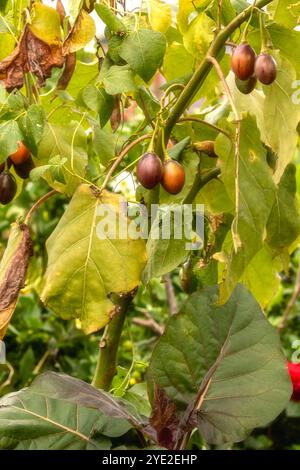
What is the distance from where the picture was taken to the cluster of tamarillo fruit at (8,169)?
121 centimetres

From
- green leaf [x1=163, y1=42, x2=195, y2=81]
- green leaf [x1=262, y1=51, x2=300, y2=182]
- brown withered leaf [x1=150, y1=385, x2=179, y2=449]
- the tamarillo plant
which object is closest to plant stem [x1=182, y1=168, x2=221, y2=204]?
the tamarillo plant

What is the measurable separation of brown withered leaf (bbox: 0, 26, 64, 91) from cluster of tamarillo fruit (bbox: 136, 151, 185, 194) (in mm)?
211

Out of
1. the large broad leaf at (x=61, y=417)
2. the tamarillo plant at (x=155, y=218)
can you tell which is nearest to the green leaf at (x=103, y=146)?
the tamarillo plant at (x=155, y=218)

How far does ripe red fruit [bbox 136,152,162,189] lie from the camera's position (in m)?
1.10

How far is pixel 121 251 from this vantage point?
1117mm

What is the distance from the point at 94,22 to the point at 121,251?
32 centimetres

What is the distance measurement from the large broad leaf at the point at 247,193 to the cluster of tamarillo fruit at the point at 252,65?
0.05 metres

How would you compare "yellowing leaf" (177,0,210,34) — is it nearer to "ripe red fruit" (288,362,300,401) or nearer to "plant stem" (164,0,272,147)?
"plant stem" (164,0,272,147)

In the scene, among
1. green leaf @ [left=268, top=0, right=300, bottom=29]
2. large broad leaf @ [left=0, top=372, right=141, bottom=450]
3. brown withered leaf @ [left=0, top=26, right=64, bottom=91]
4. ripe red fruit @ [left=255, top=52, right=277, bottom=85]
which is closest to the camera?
large broad leaf @ [left=0, top=372, right=141, bottom=450]

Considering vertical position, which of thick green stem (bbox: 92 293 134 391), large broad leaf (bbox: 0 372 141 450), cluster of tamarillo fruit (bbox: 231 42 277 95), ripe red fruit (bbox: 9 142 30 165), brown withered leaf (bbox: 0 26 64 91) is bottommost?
thick green stem (bbox: 92 293 134 391)

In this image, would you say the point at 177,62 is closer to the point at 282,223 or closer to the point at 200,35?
the point at 200,35

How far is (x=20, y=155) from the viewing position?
1210 mm

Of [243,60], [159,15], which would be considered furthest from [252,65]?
[159,15]

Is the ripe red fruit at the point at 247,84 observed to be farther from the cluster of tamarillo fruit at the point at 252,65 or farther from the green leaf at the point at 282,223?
the green leaf at the point at 282,223
